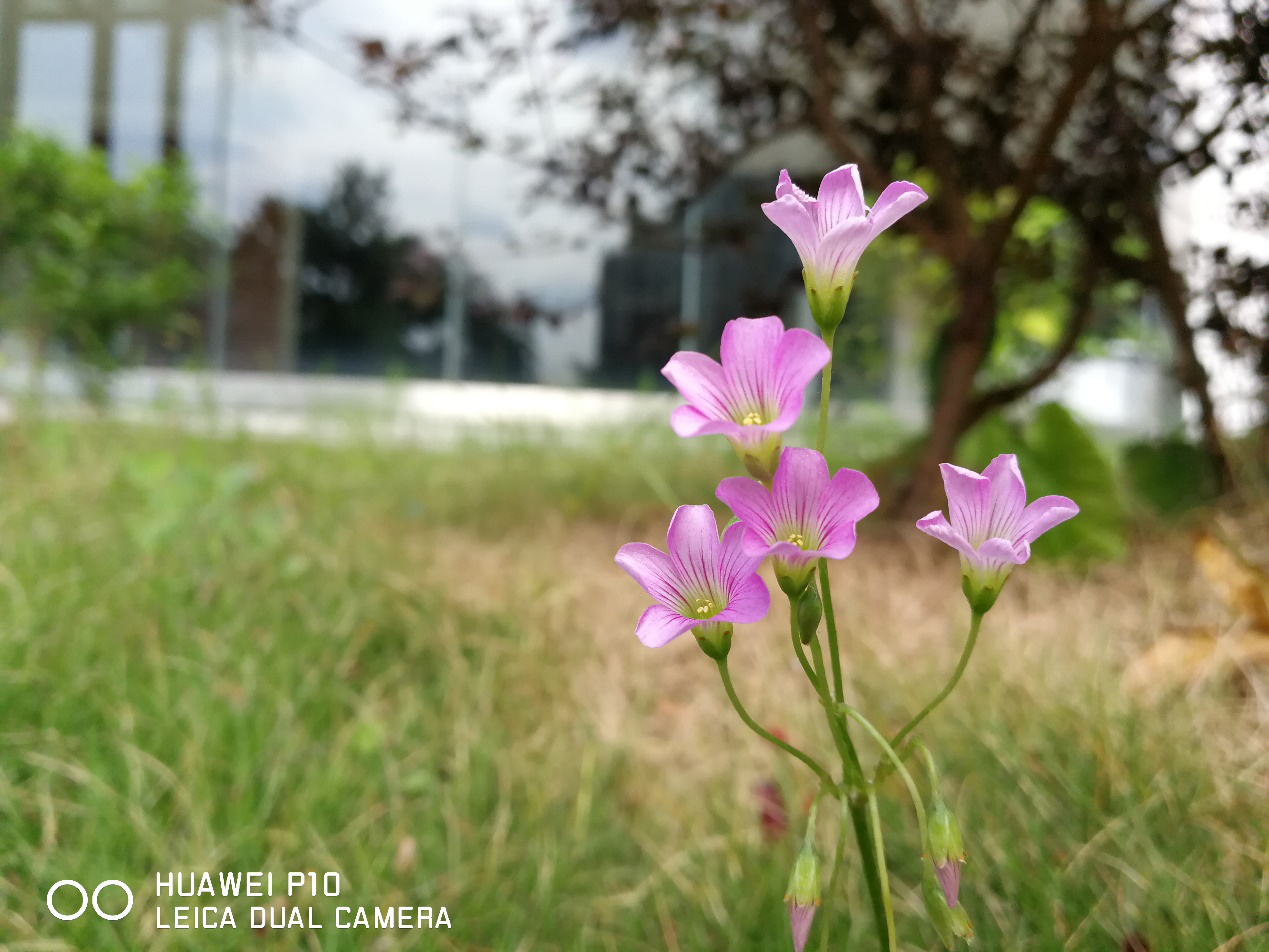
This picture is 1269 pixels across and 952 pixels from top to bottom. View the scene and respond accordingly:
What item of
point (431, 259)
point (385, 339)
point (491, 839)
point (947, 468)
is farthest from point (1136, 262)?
point (385, 339)

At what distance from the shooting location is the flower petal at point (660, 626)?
1.13ft

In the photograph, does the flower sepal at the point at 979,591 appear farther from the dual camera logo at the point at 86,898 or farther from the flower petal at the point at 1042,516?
the dual camera logo at the point at 86,898

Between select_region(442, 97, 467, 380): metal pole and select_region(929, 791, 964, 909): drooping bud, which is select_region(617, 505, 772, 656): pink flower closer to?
select_region(929, 791, 964, 909): drooping bud

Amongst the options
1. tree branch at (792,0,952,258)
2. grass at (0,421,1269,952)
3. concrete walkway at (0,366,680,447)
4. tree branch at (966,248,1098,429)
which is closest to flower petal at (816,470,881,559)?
grass at (0,421,1269,952)

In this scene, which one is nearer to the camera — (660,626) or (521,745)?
(660,626)

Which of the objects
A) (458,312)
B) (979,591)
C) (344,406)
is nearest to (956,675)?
(979,591)

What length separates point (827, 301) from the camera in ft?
1.21

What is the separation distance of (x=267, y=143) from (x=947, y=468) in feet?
22.4

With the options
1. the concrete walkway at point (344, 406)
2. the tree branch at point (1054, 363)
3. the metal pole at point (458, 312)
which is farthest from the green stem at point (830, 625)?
the metal pole at point (458, 312)

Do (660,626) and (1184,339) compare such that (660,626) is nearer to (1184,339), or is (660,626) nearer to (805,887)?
(805,887)

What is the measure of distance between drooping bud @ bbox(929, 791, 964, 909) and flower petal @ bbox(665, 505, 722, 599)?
0.40ft

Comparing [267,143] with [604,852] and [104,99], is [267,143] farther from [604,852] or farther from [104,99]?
[604,852]

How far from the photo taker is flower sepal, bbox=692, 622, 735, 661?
0.37 meters

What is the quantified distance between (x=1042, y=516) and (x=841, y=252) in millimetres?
128
